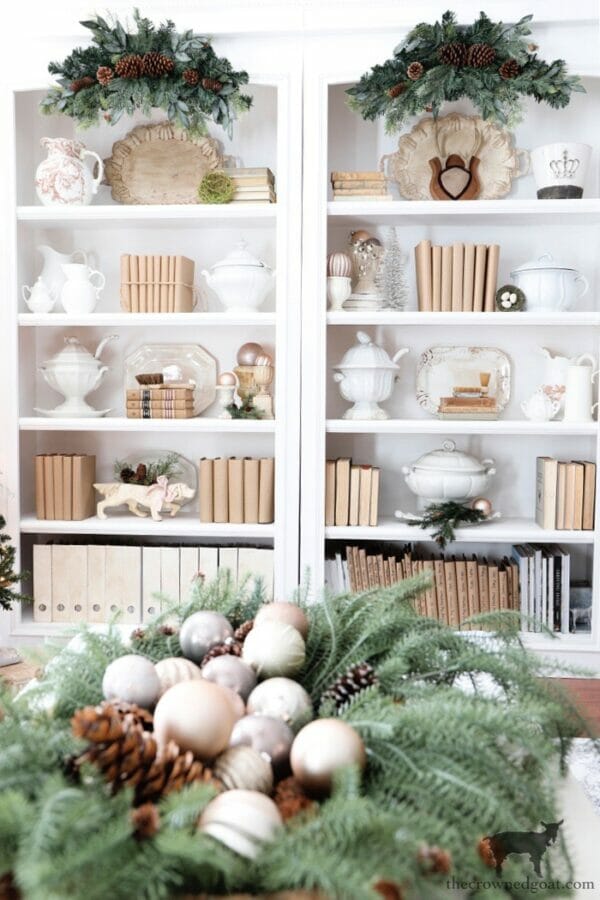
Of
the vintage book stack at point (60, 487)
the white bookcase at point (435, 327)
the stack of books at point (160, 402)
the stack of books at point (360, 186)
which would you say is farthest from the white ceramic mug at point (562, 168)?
the vintage book stack at point (60, 487)

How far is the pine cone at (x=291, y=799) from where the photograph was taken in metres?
0.78

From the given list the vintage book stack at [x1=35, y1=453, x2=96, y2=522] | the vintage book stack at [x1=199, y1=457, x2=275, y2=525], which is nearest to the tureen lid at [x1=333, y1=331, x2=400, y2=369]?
the vintage book stack at [x1=199, y1=457, x2=275, y2=525]

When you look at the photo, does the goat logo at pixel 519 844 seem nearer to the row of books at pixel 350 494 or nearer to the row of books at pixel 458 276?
the row of books at pixel 350 494

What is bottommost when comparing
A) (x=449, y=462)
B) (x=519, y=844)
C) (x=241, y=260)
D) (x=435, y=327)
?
(x=519, y=844)

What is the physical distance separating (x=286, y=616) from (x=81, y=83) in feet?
7.93

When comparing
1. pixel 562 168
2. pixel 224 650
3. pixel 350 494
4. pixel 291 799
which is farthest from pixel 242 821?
pixel 562 168

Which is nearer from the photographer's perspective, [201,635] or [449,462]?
[201,635]

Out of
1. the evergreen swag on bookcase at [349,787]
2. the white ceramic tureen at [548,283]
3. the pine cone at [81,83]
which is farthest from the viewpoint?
the white ceramic tureen at [548,283]

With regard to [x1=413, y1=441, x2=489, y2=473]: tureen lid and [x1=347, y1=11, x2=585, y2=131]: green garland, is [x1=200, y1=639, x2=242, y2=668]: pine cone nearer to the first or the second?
[x1=413, y1=441, x2=489, y2=473]: tureen lid

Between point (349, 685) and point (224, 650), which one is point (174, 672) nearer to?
point (224, 650)

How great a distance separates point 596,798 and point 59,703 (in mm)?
1611

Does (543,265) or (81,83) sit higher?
(81,83)

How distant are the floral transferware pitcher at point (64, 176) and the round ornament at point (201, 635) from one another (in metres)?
2.40

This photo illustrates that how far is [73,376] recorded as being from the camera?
3207mm
